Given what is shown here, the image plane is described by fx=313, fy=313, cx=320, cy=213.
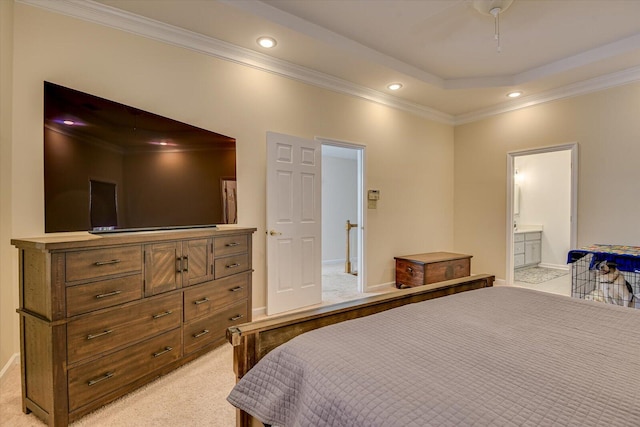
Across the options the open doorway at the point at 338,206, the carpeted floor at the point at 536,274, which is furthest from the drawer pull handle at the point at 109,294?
the carpeted floor at the point at 536,274

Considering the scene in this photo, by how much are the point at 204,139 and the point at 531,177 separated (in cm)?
670

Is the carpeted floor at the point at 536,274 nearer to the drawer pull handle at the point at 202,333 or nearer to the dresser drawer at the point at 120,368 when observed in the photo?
the drawer pull handle at the point at 202,333

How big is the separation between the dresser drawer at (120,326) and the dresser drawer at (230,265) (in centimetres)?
37

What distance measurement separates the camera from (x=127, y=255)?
1854 mm

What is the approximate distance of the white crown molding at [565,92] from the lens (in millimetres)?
3571

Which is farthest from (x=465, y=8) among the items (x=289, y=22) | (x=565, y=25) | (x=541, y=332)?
(x=541, y=332)

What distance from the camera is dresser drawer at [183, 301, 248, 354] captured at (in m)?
2.24

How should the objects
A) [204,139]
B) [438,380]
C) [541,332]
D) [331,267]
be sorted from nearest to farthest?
1. [438,380]
2. [541,332]
3. [204,139]
4. [331,267]

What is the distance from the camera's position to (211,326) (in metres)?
2.41

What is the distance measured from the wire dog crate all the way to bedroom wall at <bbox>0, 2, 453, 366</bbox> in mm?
2110

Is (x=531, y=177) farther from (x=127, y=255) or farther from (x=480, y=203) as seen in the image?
(x=127, y=255)

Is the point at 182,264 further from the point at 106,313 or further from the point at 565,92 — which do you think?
the point at 565,92

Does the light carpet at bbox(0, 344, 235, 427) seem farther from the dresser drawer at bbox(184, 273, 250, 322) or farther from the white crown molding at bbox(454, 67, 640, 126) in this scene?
the white crown molding at bbox(454, 67, 640, 126)

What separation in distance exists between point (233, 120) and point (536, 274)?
579 cm
